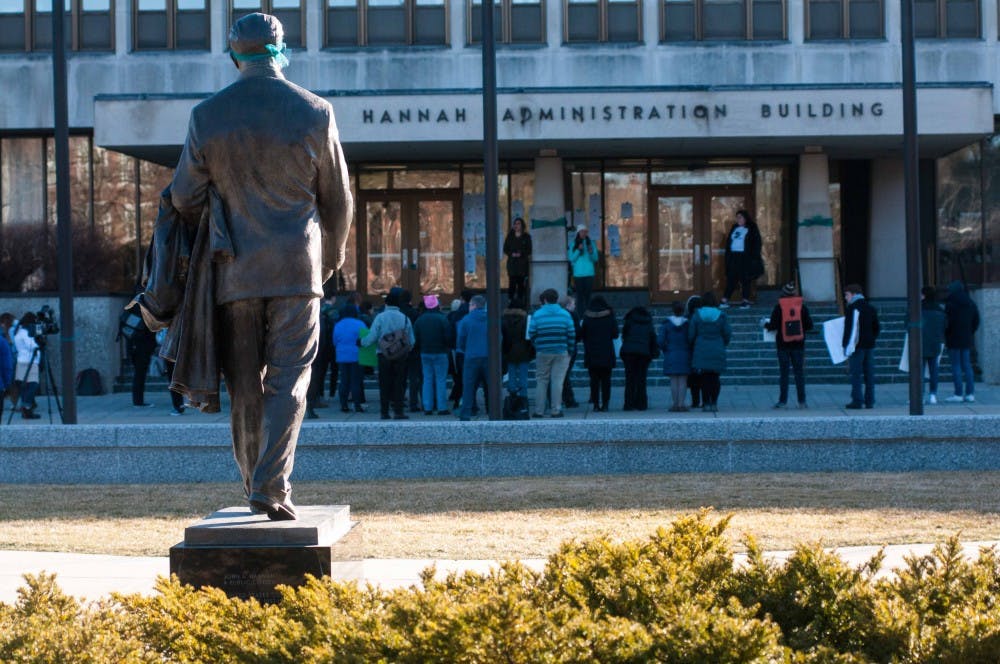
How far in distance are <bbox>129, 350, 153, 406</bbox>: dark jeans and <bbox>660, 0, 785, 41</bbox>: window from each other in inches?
539

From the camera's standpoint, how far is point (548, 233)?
31844mm

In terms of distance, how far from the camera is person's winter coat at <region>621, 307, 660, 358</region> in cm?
2139

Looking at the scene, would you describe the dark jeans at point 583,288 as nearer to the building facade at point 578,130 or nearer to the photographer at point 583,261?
the photographer at point 583,261

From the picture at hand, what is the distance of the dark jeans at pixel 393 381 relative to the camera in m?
20.5

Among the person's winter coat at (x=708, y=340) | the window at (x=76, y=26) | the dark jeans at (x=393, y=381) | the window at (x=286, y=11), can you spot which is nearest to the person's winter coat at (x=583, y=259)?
the person's winter coat at (x=708, y=340)

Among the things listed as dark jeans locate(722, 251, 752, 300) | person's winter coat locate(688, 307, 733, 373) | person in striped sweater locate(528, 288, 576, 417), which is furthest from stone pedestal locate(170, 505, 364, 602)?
dark jeans locate(722, 251, 752, 300)

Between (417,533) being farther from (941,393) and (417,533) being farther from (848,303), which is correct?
(941,393)

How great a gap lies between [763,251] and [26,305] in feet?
52.3

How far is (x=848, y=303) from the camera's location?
20844 millimetres

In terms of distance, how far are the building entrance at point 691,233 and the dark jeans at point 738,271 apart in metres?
4.37

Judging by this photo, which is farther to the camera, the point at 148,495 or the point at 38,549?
the point at 148,495

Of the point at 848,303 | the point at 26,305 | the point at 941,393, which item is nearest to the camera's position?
the point at 848,303

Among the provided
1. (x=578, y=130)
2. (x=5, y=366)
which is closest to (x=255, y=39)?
(x=5, y=366)

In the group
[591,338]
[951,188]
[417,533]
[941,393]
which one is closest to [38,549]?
[417,533]
